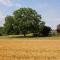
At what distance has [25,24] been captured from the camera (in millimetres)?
75062

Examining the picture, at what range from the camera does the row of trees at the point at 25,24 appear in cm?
7525

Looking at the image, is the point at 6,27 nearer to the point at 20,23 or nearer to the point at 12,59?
the point at 20,23

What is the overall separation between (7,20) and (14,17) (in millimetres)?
2413

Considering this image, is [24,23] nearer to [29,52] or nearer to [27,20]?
[27,20]

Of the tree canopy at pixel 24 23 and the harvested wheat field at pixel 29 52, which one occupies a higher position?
the tree canopy at pixel 24 23

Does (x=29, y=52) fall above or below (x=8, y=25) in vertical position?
below

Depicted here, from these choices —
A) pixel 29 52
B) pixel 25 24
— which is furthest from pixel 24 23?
pixel 29 52

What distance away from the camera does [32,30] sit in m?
75.2

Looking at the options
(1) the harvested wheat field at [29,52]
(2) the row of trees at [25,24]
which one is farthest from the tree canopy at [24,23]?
(1) the harvested wheat field at [29,52]

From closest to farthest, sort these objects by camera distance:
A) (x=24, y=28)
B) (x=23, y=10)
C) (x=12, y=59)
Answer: (x=12, y=59)
(x=24, y=28)
(x=23, y=10)

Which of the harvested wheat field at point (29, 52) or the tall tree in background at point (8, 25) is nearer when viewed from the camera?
the harvested wheat field at point (29, 52)

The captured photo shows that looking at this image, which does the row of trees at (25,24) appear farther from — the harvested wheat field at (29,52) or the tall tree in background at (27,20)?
the harvested wheat field at (29,52)

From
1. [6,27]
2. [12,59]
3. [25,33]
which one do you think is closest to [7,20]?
[6,27]

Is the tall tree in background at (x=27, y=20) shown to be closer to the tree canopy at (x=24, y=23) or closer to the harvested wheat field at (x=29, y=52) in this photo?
the tree canopy at (x=24, y=23)
